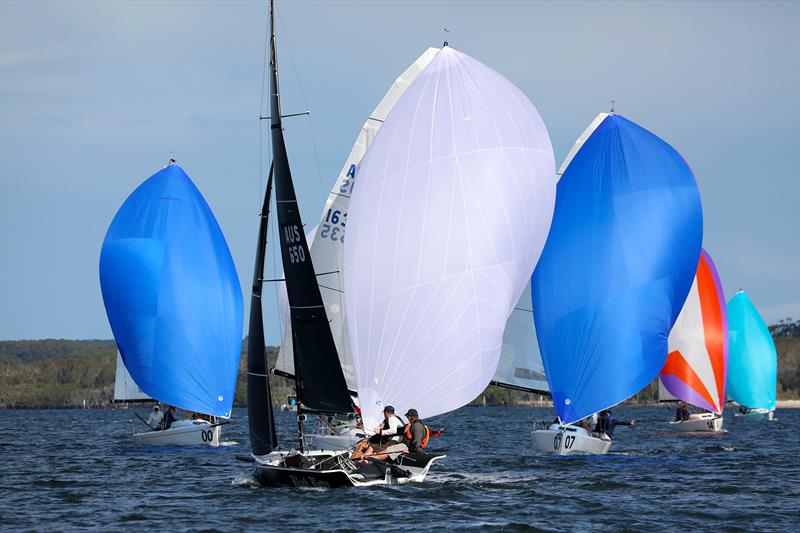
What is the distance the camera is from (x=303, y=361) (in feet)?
87.3

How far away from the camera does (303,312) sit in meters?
26.7

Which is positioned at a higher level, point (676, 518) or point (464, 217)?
point (464, 217)

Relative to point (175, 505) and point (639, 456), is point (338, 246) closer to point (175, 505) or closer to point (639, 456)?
point (639, 456)

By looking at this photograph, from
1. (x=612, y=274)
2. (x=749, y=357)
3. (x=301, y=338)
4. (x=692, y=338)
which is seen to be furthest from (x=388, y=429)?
(x=749, y=357)

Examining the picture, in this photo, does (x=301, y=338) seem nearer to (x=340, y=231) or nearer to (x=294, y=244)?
(x=294, y=244)

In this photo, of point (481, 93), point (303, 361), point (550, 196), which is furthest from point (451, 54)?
point (303, 361)

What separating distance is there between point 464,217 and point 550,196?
3.42 meters

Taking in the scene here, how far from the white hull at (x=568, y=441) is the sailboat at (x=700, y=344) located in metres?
16.9

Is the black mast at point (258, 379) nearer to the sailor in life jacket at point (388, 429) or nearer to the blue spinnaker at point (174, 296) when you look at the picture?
the sailor in life jacket at point (388, 429)

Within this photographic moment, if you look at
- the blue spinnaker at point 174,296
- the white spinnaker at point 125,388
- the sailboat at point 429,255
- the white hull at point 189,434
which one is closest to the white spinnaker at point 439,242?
the sailboat at point 429,255

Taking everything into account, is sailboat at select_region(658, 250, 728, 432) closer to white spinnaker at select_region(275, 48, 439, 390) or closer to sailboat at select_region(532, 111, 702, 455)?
sailboat at select_region(532, 111, 702, 455)

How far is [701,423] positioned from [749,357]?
17871 mm

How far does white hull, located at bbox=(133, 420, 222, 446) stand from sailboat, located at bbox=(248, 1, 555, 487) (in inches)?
629

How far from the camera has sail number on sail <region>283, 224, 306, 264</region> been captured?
26.5m
